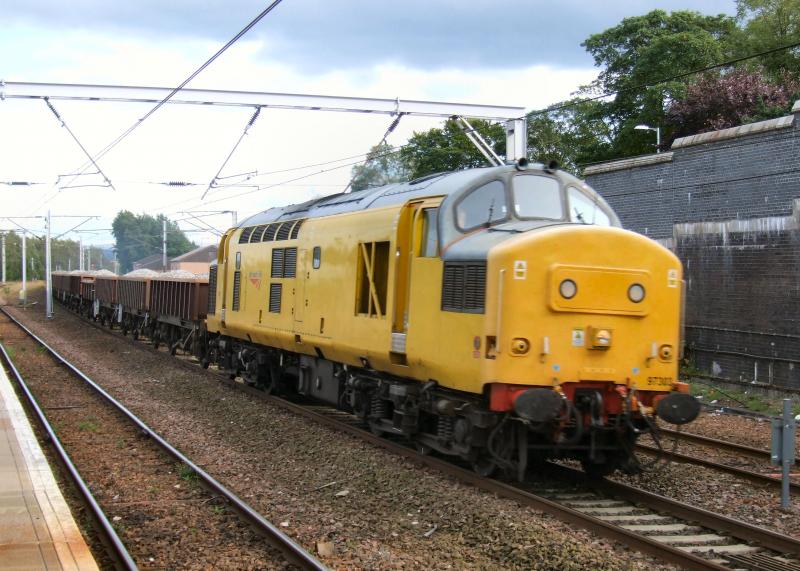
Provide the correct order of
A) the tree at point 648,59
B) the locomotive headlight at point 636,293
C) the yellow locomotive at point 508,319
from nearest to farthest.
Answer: the yellow locomotive at point 508,319 < the locomotive headlight at point 636,293 < the tree at point 648,59

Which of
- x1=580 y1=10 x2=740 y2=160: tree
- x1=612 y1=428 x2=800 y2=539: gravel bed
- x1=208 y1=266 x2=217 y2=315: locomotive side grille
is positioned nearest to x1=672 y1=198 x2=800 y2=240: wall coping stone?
A: x1=612 y1=428 x2=800 y2=539: gravel bed

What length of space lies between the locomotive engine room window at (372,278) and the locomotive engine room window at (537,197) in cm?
191

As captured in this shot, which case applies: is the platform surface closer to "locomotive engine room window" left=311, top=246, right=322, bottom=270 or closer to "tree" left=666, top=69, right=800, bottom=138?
"locomotive engine room window" left=311, top=246, right=322, bottom=270

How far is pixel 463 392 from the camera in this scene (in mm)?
8883

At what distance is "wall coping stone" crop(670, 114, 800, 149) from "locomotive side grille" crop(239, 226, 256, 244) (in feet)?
30.4

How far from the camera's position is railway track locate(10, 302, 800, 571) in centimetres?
661

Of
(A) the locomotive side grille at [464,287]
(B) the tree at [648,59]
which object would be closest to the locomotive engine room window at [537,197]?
(A) the locomotive side grille at [464,287]

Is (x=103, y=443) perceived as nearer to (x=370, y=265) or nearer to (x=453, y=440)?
(x=370, y=265)

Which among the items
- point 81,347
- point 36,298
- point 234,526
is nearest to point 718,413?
point 234,526

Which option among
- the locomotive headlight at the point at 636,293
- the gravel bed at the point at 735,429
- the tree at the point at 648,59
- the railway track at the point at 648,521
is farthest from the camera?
the tree at the point at 648,59

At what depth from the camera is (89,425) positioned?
13133 mm

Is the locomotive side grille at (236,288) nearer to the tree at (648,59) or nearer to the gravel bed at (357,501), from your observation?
the gravel bed at (357,501)

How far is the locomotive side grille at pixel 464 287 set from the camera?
323 inches

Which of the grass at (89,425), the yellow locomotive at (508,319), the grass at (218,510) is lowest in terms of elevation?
the grass at (89,425)
